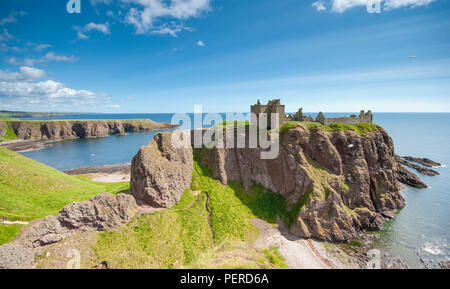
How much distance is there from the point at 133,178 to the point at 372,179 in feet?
170

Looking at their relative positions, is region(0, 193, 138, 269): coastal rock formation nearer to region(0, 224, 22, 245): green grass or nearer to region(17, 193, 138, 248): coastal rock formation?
region(17, 193, 138, 248): coastal rock formation

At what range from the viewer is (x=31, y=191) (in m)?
39.8

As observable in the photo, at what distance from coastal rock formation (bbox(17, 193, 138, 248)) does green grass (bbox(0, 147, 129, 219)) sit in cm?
1319

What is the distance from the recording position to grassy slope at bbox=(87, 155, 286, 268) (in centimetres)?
2228

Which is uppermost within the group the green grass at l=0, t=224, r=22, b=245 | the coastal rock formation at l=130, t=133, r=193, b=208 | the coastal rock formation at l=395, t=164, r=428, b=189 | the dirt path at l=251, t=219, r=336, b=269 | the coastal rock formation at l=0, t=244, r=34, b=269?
the coastal rock formation at l=130, t=133, r=193, b=208

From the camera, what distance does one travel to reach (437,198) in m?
50.6

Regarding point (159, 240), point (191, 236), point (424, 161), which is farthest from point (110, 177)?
point (424, 161)

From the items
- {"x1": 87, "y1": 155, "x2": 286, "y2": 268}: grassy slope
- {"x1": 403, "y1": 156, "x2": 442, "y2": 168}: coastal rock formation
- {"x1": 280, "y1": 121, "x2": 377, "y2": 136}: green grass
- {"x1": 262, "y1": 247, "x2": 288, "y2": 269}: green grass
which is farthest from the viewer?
{"x1": 403, "y1": 156, "x2": 442, "y2": 168}: coastal rock formation

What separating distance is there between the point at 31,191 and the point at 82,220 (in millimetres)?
27911

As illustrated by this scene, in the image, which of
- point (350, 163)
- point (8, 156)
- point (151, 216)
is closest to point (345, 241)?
point (350, 163)

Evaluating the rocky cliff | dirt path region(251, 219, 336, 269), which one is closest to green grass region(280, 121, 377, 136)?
dirt path region(251, 219, 336, 269)

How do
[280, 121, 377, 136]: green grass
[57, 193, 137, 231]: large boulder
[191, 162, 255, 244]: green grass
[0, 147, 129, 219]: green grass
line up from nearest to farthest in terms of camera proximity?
1. [57, 193, 137, 231]: large boulder
2. [191, 162, 255, 244]: green grass
3. [0, 147, 129, 219]: green grass
4. [280, 121, 377, 136]: green grass

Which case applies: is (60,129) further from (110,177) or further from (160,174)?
(160,174)

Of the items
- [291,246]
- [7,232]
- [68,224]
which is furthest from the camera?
[291,246]
